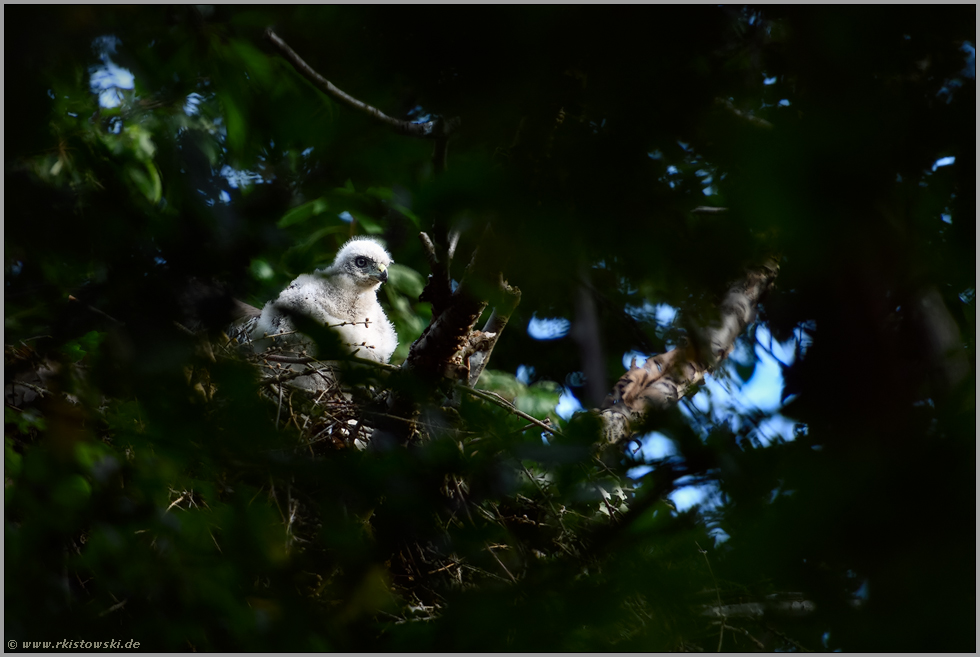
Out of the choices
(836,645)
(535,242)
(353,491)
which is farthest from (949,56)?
(353,491)

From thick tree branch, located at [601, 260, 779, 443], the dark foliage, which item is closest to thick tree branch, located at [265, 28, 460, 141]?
the dark foliage

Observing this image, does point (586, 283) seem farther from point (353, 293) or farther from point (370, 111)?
point (353, 293)

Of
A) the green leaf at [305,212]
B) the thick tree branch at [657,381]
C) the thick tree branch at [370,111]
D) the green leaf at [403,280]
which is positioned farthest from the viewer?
the green leaf at [403,280]

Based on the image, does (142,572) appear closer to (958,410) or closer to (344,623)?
(344,623)

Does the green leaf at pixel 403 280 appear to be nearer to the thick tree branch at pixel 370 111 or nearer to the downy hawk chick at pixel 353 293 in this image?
the downy hawk chick at pixel 353 293

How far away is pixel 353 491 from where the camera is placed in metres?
0.95

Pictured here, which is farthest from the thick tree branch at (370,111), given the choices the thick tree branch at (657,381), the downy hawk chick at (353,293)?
the downy hawk chick at (353,293)

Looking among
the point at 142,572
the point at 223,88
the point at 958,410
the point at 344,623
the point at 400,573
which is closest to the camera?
the point at 958,410

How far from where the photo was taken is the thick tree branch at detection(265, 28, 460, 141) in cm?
109

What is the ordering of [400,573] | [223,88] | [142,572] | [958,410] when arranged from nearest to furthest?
1. [958,410]
2. [142,572]
3. [223,88]
4. [400,573]

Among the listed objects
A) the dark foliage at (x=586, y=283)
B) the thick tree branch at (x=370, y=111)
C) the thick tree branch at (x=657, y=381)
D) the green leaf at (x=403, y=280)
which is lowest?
the dark foliage at (x=586, y=283)

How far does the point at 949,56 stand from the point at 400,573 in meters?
2.12

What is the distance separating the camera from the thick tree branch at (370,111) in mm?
1093

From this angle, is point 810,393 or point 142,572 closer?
point 810,393
